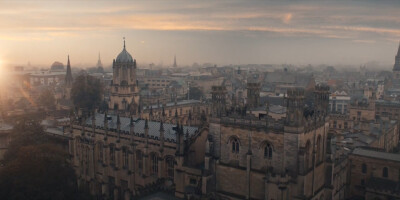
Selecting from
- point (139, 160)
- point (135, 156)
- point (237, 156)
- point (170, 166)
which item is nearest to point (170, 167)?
point (170, 166)

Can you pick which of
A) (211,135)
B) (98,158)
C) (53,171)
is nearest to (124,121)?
(98,158)

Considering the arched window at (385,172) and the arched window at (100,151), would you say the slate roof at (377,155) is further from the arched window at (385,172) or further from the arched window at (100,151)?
the arched window at (100,151)

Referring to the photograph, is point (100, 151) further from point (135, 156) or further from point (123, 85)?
point (123, 85)

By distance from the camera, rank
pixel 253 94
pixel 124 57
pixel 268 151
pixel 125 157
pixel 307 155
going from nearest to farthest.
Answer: pixel 307 155 < pixel 268 151 < pixel 253 94 < pixel 125 157 < pixel 124 57

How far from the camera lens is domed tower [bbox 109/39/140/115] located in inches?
3369

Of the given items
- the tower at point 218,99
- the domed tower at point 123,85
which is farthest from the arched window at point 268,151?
the domed tower at point 123,85

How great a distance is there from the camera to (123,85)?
85.6 meters

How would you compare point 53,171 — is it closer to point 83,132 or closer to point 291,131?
point 83,132

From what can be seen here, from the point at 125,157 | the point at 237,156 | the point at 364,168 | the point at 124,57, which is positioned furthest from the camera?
the point at 124,57

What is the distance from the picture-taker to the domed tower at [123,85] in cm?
8556

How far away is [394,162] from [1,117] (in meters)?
85.6

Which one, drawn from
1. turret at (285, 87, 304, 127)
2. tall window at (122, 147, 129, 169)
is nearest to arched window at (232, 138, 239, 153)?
turret at (285, 87, 304, 127)

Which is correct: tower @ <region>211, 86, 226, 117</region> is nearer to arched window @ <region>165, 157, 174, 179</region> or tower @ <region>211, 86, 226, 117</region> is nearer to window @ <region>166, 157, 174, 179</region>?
window @ <region>166, 157, 174, 179</region>

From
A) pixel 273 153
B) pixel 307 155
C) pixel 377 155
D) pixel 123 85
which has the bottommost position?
pixel 377 155
